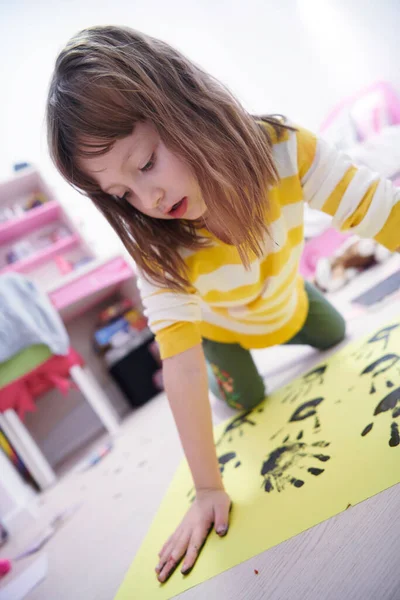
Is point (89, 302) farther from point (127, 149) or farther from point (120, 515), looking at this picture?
point (127, 149)

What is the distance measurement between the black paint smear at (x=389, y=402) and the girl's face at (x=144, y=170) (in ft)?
1.22

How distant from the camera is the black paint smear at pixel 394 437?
1.40 ft

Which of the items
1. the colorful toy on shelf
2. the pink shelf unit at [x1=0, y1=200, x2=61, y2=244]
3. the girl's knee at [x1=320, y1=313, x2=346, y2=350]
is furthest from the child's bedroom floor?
the colorful toy on shelf

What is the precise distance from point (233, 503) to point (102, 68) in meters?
0.57

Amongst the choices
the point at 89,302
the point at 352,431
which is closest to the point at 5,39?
the point at 89,302

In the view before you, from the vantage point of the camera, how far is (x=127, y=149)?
20.0 inches

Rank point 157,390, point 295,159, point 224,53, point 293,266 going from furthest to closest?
point 224,53
point 157,390
point 293,266
point 295,159

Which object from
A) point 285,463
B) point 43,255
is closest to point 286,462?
point 285,463

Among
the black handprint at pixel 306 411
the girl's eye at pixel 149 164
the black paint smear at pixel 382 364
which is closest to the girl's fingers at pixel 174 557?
the black handprint at pixel 306 411

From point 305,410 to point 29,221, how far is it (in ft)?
6.62

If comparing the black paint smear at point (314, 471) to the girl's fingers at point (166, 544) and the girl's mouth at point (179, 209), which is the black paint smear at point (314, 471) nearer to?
the girl's fingers at point (166, 544)

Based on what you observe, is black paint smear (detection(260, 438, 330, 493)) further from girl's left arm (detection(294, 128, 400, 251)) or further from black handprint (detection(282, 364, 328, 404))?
girl's left arm (detection(294, 128, 400, 251))

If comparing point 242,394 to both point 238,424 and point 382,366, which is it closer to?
point 238,424

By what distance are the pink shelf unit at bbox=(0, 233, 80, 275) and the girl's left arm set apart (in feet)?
6.09
